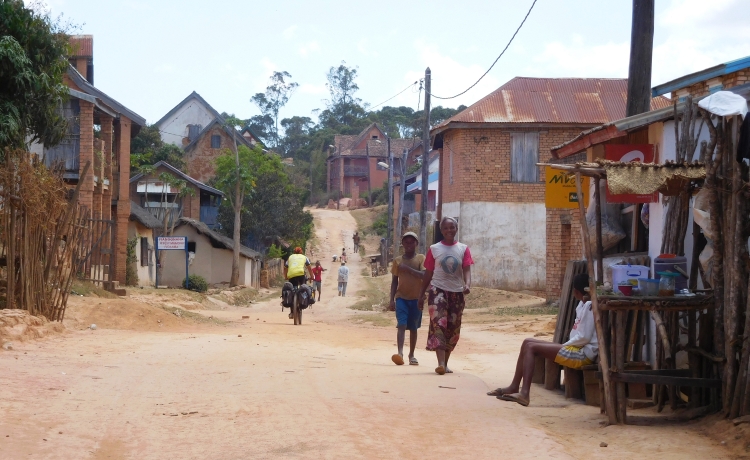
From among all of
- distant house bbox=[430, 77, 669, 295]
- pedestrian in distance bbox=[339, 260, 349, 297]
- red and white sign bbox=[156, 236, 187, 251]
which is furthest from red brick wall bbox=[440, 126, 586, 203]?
red and white sign bbox=[156, 236, 187, 251]

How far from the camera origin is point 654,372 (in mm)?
7559

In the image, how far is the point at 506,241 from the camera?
31.5 meters

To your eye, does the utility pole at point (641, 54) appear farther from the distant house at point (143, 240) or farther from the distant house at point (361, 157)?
the distant house at point (361, 157)

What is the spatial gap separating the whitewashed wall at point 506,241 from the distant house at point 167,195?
20251 mm

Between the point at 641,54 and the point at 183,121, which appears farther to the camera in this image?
the point at 183,121

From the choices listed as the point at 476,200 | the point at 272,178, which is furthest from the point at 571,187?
the point at 272,178

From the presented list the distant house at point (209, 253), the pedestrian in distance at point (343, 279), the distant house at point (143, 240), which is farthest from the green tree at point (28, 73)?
the distant house at point (209, 253)

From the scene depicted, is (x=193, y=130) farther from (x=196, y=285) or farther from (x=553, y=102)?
(x=553, y=102)

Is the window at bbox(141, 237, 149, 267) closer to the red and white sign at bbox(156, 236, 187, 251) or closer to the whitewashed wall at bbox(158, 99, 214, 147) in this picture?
A: the red and white sign at bbox(156, 236, 187, 251)

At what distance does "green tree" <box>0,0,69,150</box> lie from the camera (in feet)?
52.1

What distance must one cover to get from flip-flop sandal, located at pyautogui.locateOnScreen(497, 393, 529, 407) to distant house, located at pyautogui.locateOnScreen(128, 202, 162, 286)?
95.0 feet

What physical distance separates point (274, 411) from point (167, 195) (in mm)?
44449

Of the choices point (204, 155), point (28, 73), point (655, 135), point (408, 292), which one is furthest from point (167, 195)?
point (655, 135)

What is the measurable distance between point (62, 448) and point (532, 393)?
5231mm
